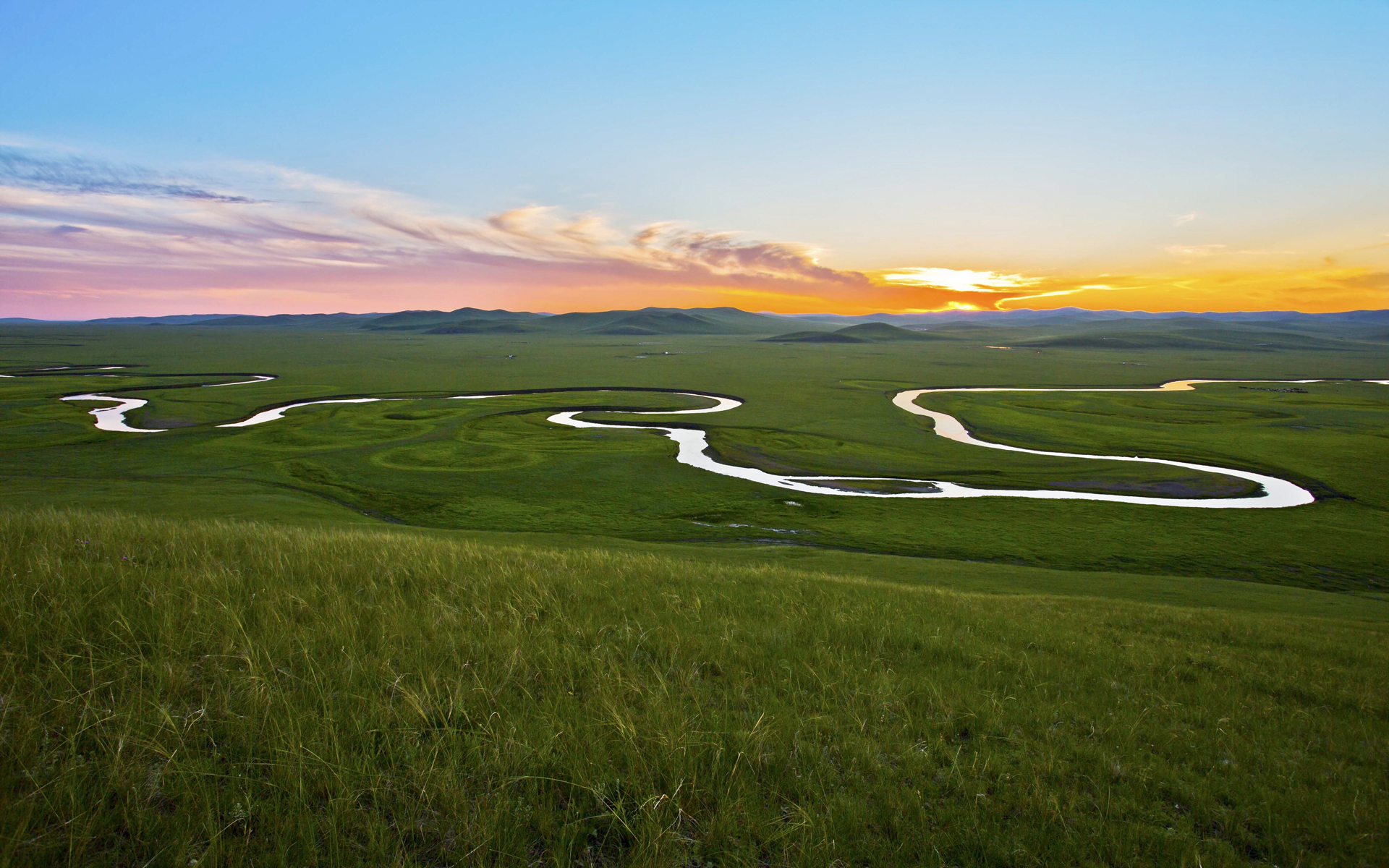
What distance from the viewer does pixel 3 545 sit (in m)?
8.06

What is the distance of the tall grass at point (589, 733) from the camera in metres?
3.90

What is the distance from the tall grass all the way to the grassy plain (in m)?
20.7

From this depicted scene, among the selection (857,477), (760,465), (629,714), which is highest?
(629,714)

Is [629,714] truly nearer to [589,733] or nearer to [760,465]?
[589,733]

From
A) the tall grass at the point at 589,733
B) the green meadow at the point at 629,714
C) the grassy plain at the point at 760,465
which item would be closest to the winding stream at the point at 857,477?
the grassy plain at the point at 760,465

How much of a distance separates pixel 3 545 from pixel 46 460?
4413cm

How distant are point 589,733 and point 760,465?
133 feet

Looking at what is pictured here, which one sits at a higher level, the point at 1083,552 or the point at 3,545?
the point at 3,545

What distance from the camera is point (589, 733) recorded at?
193 inches

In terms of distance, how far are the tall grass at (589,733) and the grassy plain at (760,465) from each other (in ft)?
67.9

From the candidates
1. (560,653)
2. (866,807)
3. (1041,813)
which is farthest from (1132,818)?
(560,653)

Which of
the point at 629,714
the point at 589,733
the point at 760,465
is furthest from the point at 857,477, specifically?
the point at 589,733

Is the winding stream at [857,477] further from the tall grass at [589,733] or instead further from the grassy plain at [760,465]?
the tall grass at [589,733]

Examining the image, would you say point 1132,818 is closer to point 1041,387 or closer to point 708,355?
point 1041,387
